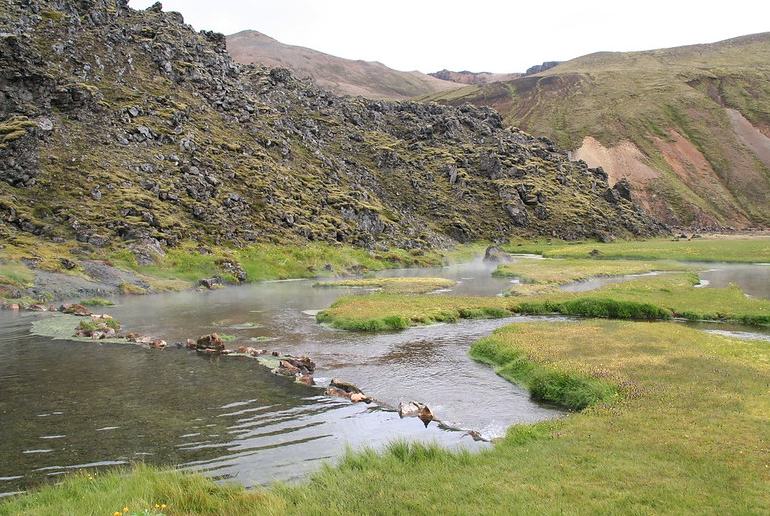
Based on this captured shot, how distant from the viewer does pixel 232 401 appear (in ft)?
93.3

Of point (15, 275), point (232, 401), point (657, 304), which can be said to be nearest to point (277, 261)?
point (15, 275)

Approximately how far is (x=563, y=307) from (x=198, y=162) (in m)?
87.2

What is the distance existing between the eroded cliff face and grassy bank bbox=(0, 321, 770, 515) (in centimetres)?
8264

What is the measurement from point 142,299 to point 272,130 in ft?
289

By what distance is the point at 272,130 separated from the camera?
151000mm

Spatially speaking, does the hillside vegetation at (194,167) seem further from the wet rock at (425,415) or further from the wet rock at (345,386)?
the wet rock at (425,415)

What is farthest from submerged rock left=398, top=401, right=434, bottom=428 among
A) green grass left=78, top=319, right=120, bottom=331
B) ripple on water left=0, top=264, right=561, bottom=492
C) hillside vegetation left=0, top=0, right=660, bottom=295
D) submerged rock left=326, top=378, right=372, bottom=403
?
hillside vegetation left=0, top=0, right=660, bottom=295

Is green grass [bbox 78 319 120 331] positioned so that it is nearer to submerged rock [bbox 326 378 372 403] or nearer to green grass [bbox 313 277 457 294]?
submerged rock [bbox 326 378 372 403]

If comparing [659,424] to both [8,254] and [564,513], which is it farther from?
[8,254]

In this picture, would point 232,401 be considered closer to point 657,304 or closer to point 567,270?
point 657,304

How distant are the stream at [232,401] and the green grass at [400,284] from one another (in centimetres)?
2548

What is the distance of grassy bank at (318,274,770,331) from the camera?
5238 centimetres

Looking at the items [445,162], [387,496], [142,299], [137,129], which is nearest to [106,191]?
[137,129]

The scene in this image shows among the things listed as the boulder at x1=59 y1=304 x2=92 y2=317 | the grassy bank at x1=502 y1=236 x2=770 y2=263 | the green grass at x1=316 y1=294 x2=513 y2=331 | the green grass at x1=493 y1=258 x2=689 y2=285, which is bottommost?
the grassy bank at x1=502 y1=236 x2=770 y2=263
